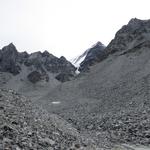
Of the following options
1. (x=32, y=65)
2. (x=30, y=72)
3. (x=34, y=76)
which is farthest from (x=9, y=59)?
(x=34, y=76)

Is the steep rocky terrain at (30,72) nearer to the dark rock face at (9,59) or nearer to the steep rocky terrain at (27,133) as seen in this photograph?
the dark rock face at (9,59)

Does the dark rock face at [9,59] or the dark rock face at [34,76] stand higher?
the dark rock face at [9,59]

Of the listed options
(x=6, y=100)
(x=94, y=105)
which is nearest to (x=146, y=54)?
(x=94, y=105)

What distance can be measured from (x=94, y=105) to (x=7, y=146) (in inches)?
2272

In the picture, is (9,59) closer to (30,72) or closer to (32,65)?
(32,65)

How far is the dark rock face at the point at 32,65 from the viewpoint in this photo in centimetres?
17975

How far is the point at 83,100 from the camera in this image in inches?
3462

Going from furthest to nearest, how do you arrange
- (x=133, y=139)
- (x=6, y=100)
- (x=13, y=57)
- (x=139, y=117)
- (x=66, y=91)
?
(x=13, y=57) < (x=66, y=91) < (x=139, y=117) < (x=133, y=139) < (x=6, y=100)

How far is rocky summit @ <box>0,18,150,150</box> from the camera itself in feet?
84.3

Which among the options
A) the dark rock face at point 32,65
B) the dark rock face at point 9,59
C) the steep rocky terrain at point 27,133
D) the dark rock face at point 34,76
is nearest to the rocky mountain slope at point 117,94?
the steep rocky terrain at point 27,133

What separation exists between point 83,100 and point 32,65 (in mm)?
101365

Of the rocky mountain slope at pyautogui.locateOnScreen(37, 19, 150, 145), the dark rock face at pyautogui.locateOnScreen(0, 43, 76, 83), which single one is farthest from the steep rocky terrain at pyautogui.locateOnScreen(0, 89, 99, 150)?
the dark rock face at pyautogui.locateOnScreen(0, 43, 76, 83)

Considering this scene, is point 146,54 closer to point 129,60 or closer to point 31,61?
point 129,60

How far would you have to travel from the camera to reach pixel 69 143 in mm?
25641
